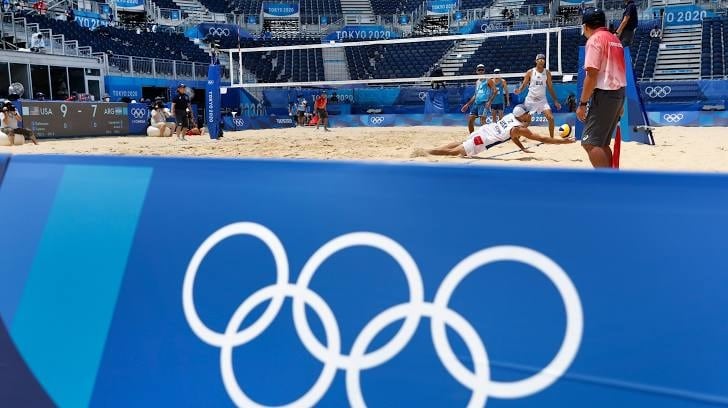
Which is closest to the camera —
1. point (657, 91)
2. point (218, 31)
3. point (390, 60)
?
point (657, 91)

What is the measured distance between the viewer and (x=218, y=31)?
1224 inches

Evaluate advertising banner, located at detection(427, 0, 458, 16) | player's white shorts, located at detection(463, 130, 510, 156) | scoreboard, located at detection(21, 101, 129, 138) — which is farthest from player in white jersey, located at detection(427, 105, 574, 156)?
advertising banner, located at detection(427, 0, 458, 16)

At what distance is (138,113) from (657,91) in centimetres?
1595

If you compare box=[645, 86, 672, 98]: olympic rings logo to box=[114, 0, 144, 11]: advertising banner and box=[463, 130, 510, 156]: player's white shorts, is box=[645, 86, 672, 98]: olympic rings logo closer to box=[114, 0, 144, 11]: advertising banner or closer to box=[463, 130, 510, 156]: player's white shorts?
box=[463, 130, 510, 156]: player's white shorts

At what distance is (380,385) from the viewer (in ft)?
4.48

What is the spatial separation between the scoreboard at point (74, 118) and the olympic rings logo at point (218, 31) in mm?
13553

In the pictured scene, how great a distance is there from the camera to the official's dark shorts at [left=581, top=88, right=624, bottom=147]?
13.1 feet

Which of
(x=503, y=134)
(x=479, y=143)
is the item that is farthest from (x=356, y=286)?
(x=479, y=143)

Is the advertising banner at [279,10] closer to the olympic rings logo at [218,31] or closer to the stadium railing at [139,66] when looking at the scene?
the olympic rings logo at [218,31]

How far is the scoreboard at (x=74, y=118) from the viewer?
1580cm

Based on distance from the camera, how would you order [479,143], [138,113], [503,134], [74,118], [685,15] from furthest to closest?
1. [685,15]
2. [138,113]
3. [74,118]
4. [479,143]
5. [503,134]

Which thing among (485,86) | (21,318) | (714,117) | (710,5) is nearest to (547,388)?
(21,318)

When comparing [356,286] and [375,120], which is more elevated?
[356,286]

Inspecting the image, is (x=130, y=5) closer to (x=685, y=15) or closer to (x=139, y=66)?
(x=139, y=66)
